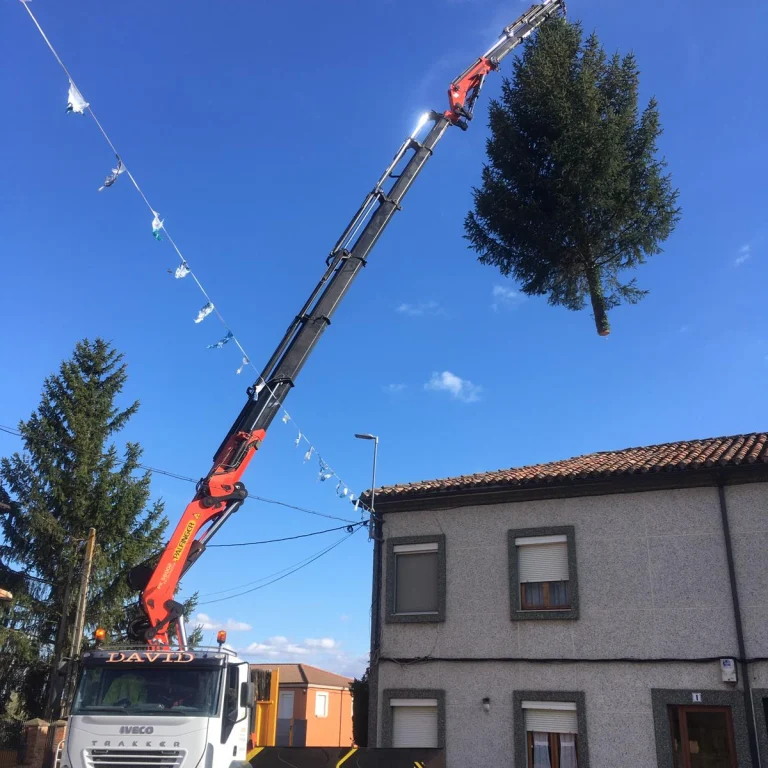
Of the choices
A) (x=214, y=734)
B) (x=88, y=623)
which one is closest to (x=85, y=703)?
(x=214, y=734)

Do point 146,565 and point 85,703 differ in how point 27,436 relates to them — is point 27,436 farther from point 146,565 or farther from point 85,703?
point 85,703

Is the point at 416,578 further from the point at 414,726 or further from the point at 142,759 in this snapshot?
the point at 142,759

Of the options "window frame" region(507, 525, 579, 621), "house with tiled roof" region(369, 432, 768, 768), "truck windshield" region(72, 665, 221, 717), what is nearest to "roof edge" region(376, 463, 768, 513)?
"house with tiled roof" region(369, 432, 768, 768)

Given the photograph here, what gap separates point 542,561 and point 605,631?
1.73 meters

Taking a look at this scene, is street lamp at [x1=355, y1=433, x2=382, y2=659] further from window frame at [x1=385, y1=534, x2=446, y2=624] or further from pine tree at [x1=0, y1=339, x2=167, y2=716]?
pine tree at [x1=0, y1=339, x2=167, y2=716]

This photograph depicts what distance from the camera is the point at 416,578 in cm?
1562

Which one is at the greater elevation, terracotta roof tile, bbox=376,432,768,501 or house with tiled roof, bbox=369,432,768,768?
terracotta roof tile, bbox=376,432,768,501

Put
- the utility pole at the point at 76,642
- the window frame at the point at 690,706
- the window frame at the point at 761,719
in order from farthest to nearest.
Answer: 1. the window frame at the point at 690,706
2. the window frame at the point at 761,719
3. the utility pole at the point at 76,642

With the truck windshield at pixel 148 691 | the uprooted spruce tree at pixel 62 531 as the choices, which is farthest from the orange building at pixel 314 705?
the truck windshield at pixel 148 691

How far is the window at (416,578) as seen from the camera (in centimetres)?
1523

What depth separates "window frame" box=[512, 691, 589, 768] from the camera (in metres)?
13.0

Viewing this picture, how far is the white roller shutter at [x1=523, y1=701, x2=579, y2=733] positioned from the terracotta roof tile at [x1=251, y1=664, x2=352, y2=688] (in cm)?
2490

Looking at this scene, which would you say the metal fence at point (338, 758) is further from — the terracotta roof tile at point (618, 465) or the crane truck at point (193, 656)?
the terracotta roof tile at point (618, 465)

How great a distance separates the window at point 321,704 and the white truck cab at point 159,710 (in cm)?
2995
